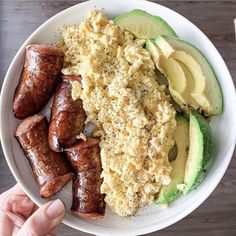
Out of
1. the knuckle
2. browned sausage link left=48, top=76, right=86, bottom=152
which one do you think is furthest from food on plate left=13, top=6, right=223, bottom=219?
the knuckle

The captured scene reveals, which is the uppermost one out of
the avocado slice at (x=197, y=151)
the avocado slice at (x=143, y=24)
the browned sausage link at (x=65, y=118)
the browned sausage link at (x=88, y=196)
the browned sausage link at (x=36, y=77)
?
the avocado slice at (x=143, y=24)

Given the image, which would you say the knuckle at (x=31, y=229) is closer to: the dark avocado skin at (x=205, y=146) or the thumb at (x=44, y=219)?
the thumb at (x=44, y=219)

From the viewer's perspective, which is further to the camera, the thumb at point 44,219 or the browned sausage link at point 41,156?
the browned sausage link at point 41,156

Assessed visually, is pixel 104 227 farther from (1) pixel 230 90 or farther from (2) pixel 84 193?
(1) pixel 230 90

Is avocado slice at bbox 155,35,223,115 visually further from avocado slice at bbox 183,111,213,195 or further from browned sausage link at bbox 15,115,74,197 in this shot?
browned sausage link at bbox 15,115,74,197

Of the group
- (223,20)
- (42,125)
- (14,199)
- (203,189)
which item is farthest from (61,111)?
(223,20)

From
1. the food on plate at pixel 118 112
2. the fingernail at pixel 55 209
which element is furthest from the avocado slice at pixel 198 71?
the fingernail at pixel 55 209
